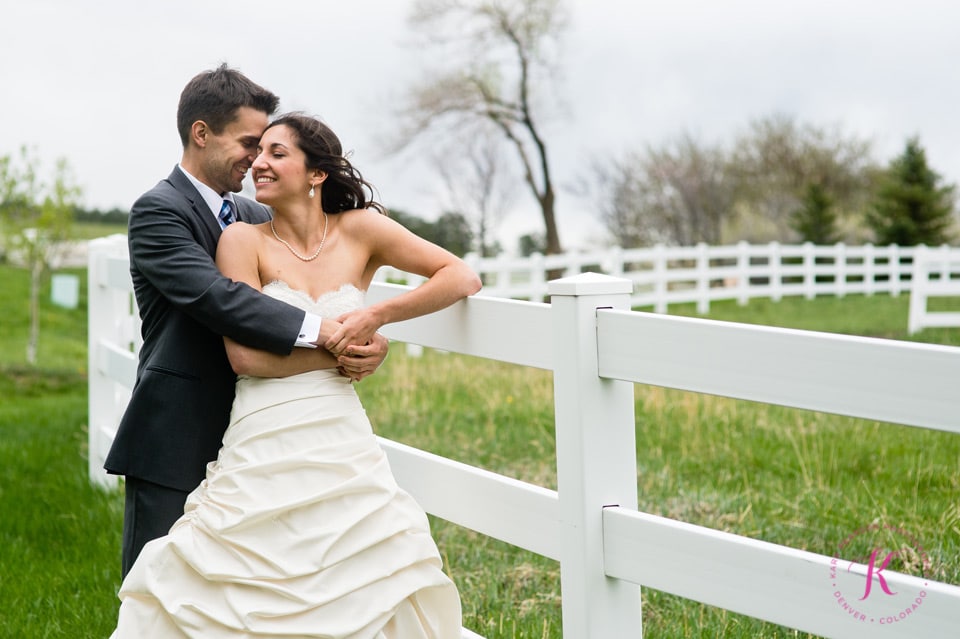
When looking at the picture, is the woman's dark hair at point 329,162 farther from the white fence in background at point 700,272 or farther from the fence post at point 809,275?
the fence post at point 809,275

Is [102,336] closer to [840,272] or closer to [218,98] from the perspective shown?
[218,98]

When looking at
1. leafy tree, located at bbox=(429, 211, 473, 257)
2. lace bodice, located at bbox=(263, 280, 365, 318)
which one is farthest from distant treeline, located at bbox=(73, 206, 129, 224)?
lace bodice, located at bbox=(263, 280, 365, 318)

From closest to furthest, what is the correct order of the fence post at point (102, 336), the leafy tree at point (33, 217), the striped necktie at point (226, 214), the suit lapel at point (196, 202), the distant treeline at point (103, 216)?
the suit lapel at point (196, 202) < the striped necktie at point (226, 214) < the fence post at point (102, 336) < the leafy tree at point (33, 217) < the distant treeline at point (103, 216)

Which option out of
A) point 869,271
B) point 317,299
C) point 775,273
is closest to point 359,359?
point 317,299

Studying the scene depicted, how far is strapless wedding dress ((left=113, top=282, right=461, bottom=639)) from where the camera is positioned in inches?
107

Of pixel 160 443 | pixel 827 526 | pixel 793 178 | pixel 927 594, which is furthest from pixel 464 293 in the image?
pixel 793 178

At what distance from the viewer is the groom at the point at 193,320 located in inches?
118

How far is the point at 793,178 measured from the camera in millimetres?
39375

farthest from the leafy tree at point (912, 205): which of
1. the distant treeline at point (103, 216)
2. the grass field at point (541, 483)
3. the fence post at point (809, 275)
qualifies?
the grass field at point (541, 483)

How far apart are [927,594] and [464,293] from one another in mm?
1604

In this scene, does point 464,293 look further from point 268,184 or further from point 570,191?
point 570,191

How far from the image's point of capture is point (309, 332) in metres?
2.98

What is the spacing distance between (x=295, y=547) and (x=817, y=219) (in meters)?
33.5

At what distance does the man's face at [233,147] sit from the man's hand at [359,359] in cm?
88
